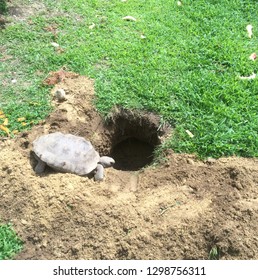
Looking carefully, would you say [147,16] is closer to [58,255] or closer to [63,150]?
[63,150]

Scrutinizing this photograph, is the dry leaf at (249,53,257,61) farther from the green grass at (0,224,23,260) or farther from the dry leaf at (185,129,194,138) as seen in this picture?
the green grass at (0,224,23,260)

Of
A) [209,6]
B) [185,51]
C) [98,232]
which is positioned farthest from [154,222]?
[209,6]

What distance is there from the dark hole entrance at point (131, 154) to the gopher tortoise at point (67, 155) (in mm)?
597

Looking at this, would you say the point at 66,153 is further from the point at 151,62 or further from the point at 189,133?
the point at 151,62

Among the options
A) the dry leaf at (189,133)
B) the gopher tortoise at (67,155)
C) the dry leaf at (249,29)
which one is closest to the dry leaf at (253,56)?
the dry leaf at (249,29)

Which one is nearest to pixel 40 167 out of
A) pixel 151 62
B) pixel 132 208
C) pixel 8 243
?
pixel 8 243

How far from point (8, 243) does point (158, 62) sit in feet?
9.50

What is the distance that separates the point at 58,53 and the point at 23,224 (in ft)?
8.39

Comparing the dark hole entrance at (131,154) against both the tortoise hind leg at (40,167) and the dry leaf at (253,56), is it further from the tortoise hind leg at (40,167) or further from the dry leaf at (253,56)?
the dry leaf at (253,56)

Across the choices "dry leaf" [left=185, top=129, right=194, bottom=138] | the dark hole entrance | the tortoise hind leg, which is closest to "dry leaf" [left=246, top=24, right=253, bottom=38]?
"dry leaf" [left=185, top=129, right=194, bottom=138]

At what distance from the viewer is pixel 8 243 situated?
3.31 meters

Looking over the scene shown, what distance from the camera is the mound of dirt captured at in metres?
3.27

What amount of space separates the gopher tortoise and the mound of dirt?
0.30 feet

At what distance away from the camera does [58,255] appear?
3.28 metres
